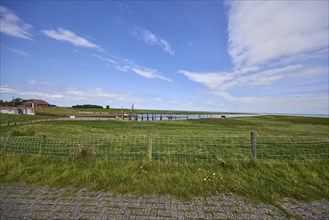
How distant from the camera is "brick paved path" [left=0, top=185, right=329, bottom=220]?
3.05 metres

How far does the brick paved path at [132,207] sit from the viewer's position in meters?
3.05

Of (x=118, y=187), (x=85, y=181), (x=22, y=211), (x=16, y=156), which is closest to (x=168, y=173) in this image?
(x=118, y=187)

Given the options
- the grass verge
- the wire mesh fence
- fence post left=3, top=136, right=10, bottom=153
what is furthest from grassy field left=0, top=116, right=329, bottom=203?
fence post left=3, top=136, right=10, bottom=153

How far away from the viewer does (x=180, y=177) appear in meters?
4.47

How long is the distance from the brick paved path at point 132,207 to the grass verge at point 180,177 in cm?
26

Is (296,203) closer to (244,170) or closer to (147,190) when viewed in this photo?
(244,170)

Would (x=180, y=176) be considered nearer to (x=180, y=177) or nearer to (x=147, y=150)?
(x=180, y=177)

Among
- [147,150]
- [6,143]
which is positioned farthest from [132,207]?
[6,143]

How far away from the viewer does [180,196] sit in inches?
146

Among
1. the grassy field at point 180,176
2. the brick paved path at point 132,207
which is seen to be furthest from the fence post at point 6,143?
the brick paved path at point 132,207

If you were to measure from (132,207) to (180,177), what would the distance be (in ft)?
Result: 5.15

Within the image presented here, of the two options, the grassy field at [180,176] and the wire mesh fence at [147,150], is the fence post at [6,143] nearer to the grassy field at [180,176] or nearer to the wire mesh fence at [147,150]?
the wire mesh fence at [147,150]

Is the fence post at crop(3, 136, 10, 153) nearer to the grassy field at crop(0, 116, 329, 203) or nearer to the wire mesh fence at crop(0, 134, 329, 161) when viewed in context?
the wire mesh fence at crop(0, 134, 329, 161)

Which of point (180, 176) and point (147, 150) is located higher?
point (147, 150)
